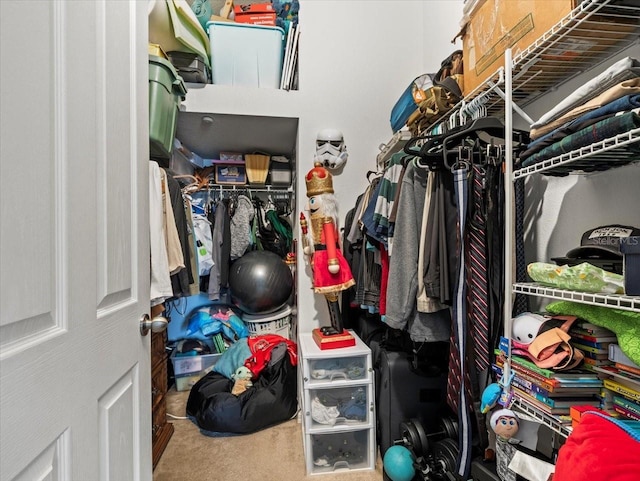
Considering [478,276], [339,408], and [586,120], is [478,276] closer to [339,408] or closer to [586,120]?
[586,120]

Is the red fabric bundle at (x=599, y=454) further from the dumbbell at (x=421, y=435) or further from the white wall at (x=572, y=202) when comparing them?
the dumbbell at (x=421, y=435)

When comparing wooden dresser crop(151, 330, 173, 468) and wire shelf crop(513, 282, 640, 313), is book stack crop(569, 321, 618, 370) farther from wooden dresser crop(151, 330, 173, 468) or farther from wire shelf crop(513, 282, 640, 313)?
wooden dresser crop(151, 330, 173, 468)

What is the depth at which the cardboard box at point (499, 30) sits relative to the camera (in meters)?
0.92

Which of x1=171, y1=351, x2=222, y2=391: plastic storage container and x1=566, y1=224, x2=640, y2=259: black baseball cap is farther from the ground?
x1=566, y1=224, x2=640, y2=259: black baseball cap

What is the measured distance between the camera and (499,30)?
3.62ft

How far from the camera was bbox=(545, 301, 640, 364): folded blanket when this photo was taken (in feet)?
2.20

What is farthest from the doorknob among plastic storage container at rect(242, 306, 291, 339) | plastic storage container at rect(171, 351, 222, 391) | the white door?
plastic storage container at rect(171, 351, 222, 391)

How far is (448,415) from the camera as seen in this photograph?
161 cm

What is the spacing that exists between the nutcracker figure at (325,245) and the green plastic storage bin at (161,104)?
809mm

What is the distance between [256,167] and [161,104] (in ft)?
4.36

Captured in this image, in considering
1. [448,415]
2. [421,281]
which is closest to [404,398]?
[448,415]

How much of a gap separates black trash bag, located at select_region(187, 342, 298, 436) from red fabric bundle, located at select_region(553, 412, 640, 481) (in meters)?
1.67

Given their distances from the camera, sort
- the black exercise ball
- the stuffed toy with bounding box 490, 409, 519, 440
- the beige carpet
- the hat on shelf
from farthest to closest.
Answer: the black exercise ball
the beige carpet
the stuffed toy with bounding box 490, 409, 519, 440
the hat on shelf

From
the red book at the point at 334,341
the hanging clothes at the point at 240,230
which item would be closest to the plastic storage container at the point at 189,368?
the hanging clothes at the point at 240,230
